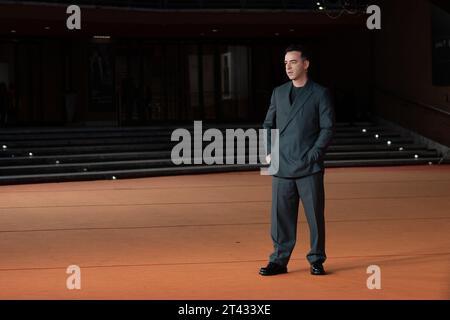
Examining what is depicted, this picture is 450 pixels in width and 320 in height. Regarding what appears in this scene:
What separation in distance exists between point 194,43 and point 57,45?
4848 millimetres

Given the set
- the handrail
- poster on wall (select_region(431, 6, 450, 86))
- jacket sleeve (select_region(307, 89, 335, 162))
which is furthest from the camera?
the handrail

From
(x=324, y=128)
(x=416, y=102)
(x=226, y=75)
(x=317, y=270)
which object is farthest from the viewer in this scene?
(x=226, y=75)

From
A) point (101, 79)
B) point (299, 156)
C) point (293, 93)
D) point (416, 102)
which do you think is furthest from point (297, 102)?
point (101, 79)

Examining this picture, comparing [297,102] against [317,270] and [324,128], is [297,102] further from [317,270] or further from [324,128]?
[317,270]

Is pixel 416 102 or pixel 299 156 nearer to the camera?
pixel 299 156

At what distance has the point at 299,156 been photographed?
7.31 meters

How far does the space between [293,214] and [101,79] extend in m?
23.2

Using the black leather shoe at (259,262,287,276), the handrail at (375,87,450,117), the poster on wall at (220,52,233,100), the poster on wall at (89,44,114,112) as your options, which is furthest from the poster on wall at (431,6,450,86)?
the black leather shoe at (259,262,287,276)

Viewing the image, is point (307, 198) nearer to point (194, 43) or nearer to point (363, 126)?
point (363, 126)

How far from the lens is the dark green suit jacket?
727 centimetres

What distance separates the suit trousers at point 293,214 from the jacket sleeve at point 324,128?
0.62 feet

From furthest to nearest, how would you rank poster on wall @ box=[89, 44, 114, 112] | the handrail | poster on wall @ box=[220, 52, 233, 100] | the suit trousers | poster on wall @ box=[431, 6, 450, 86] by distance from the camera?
poster on wall @ box=[220, 52, 233, 100] → poster on wall @ box=[89, 44, 114, 112] → the handrail → poster on wall @ box=[431, 6, 450, 86] → the suit trousers

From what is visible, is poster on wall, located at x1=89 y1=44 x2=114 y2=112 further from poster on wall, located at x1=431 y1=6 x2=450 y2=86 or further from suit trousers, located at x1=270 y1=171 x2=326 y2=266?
suit trousers, located at x1=270 y1=171 x2=326 y2=266

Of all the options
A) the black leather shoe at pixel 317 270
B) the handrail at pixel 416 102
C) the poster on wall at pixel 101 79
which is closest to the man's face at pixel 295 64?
the black leather shoe at pixel 317 270
